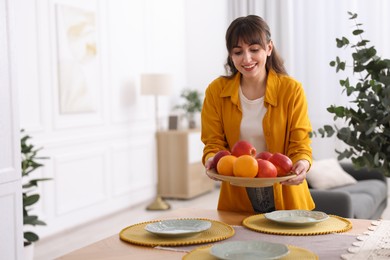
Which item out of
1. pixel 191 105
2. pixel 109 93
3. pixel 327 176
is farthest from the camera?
pixel 191 105

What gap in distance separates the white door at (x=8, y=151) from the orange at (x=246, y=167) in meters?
1.38

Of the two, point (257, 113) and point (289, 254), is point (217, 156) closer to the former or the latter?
point (257, 113)

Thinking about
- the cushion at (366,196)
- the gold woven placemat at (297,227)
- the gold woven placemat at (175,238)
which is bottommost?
the cushion at (366,196)

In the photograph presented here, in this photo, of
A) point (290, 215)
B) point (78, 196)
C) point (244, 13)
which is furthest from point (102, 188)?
point (290, 215)

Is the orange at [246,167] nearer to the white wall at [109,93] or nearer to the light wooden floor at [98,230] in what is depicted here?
the light wooden floor at [98,230]

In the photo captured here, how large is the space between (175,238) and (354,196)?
2.85 meters

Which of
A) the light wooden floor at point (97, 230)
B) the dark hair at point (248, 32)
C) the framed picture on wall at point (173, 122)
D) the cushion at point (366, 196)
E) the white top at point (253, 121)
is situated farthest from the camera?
the framed picture on wall at point (173, 122)

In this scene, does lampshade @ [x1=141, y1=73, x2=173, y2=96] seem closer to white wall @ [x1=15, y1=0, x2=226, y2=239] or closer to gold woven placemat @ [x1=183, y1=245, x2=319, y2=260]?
white wall @ [x1=15, y1=0, x2=226, y2=239]

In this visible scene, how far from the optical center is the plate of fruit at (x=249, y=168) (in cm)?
186

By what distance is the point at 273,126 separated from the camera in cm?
225

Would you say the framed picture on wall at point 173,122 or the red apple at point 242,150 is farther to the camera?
the framed picture on wall at point 173,122

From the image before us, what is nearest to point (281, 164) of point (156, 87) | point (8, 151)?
point (8, 151)

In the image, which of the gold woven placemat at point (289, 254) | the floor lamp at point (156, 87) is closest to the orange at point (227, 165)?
the gold woven placemat at point (289, 254)

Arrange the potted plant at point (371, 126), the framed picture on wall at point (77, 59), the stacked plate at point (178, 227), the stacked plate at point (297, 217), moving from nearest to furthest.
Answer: the potted plant at point (371, 126) → the stacked plate at point (178, 227) → the stacked plate at point (297, 217) → the framed picture on wall at point (77, 59)
